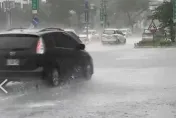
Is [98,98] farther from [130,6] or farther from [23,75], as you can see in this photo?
[130,6]

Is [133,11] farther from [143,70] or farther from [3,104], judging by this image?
[3,104]

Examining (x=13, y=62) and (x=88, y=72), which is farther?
(x=88, y=72)

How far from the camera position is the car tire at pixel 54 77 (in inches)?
445

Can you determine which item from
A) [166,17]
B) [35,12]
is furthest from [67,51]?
[166,17]

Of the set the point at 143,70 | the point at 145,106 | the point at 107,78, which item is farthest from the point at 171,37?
the point at 145,106

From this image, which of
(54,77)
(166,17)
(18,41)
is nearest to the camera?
(18,41)

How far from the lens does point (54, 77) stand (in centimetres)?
1153

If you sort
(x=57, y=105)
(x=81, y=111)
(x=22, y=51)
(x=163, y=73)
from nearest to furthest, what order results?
(x=81, y=111) < (x=57, y=105) < (x=22, y=51) < (x=163, y=73)

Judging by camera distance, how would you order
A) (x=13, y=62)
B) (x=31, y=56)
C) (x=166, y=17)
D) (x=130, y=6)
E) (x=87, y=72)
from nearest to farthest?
(x=31, y=56)
(x=13, y=62)
(x=87, y=72)
(x=166, y=17)
(x=130, y=6)

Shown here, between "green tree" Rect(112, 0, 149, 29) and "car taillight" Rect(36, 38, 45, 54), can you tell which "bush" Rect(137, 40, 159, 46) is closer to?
"car taillight" Rect(36, 38, 45, 54)

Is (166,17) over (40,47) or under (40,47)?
over

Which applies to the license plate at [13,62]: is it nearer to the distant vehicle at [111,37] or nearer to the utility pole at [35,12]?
the utility pole at [35,12]

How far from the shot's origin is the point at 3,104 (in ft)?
31.0

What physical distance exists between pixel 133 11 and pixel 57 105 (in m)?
104
